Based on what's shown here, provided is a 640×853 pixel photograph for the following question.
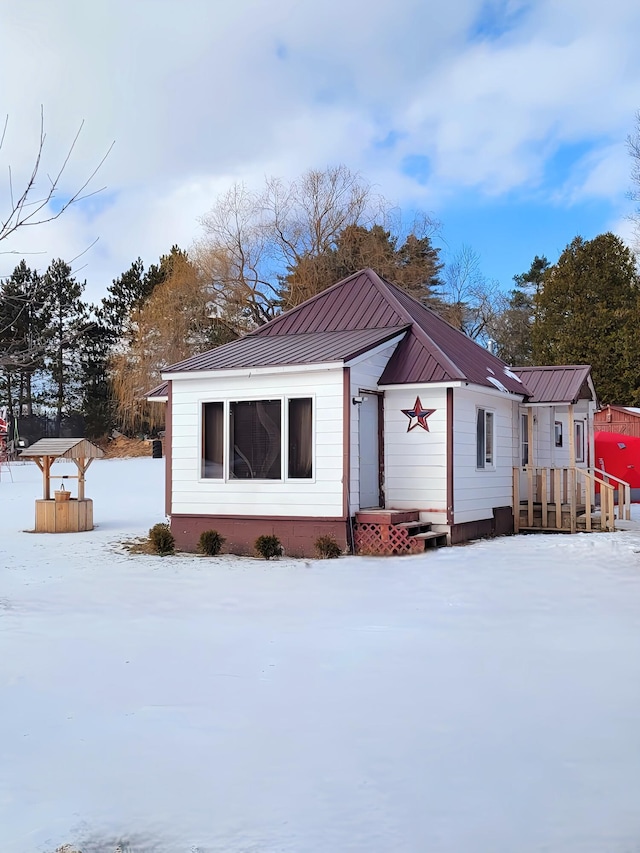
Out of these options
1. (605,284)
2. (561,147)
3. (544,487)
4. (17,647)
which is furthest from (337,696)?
(605,284)

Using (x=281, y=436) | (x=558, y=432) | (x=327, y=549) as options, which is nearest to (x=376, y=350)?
(x=281, y=436)

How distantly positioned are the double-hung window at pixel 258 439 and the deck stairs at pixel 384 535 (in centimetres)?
108

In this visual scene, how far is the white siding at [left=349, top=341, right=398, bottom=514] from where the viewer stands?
1220 centimetres

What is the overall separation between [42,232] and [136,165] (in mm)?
1583

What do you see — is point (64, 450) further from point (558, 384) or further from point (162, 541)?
point (558, 384)

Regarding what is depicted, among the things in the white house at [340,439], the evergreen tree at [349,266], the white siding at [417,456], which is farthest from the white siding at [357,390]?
the evergreen tree at [349,266]

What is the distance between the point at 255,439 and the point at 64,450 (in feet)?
16.6

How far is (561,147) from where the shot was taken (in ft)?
59.6

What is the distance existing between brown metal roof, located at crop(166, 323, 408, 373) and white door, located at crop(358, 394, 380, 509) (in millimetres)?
872

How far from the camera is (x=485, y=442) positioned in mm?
14367

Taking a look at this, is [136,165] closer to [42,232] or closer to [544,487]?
[42,232]

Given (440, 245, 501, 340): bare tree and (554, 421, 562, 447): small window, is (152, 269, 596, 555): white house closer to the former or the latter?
(554, 421, 562, 447): small window

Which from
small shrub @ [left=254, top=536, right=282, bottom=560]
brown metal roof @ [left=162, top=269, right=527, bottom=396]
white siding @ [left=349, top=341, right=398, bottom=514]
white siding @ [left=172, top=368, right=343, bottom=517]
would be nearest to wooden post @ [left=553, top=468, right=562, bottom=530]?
brown metal roof @ [left=162, top=269, right=527, bottom=396]

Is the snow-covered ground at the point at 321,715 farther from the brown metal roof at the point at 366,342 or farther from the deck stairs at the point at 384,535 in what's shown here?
the brown metal roof at the point at 366,342
